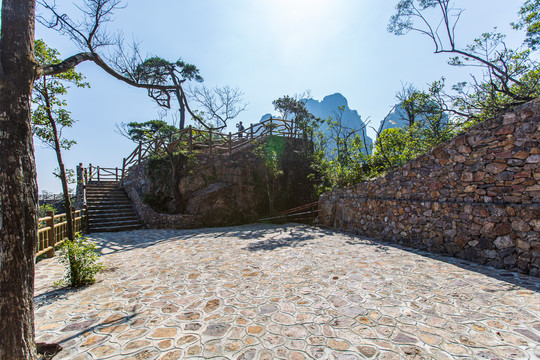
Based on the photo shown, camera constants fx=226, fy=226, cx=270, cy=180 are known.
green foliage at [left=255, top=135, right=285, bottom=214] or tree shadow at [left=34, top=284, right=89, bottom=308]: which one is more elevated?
green foliage at [left=255, top=135, right=285, bottom=214]

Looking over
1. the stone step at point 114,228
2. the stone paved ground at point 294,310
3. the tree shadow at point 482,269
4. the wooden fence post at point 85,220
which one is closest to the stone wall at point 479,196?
the tree shadow at point 482,269

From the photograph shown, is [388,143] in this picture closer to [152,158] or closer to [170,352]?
[170,352]

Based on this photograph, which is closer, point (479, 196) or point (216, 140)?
point (479, 196)


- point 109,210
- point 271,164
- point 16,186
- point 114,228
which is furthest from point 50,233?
point 271,164

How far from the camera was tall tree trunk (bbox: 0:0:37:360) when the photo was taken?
69.4 inches

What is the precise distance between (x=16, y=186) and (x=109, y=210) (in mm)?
10906

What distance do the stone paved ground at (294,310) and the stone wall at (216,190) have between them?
5.53 meters

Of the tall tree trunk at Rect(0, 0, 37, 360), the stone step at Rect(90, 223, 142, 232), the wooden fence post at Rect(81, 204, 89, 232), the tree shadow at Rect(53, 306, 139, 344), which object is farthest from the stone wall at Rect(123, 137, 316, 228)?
the tall tree trunk at Rect(0, 0, 37, 360)

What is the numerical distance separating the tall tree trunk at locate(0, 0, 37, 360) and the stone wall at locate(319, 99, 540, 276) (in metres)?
6.93

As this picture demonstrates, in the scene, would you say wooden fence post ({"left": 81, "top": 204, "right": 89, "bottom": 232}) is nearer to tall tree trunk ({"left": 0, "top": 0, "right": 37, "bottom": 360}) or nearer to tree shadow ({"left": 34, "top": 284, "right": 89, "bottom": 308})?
tree shadow ({"left": 34, "top": 284, "right": 89, "bottom": 308})

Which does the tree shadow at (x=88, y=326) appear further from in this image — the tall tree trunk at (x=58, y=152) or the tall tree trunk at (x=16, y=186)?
the tall tree trunk at (x=58, y=152)

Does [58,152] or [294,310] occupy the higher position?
[58,152]

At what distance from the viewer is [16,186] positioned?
71.3 inches

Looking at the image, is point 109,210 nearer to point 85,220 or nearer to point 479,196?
point 85,220
